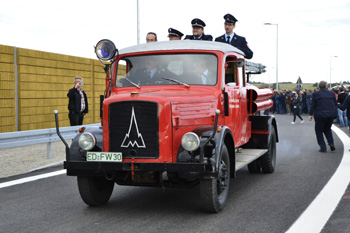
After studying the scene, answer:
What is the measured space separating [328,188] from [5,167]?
6346 mm

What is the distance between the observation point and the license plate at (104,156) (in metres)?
6.21

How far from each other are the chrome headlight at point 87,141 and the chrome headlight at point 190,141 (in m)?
1.20

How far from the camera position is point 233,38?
Answer: 390 inches

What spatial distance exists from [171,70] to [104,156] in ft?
5.81

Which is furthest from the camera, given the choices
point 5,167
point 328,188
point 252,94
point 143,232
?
point 5,167

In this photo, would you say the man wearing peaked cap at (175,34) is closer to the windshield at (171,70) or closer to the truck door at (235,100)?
the truck door at (235,100)

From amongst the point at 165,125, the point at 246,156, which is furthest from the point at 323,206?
the point at 165,125

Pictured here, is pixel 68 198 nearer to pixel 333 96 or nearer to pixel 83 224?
pixel 83 224

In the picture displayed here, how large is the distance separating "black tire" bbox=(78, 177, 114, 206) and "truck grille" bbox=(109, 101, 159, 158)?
79 cm

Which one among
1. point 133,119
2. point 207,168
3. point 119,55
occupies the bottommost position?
point 207,168

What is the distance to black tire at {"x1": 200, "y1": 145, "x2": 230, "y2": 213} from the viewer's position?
20.3 feet

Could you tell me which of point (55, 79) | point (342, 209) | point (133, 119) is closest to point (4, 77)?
point (55, 79)

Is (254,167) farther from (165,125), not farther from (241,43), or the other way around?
(165,125)

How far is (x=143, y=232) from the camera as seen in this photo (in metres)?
5.50
